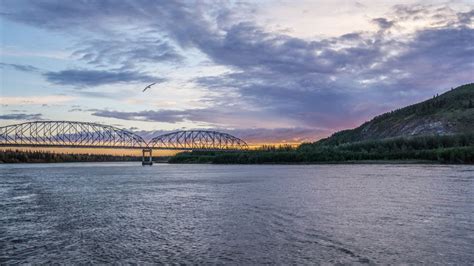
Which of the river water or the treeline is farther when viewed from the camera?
the treeline

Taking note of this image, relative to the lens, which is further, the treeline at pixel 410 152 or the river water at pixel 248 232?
the treeline at pixel 410 152

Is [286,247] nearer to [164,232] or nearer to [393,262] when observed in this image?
[393,262]

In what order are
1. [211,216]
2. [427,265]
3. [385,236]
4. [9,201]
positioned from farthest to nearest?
[9,201] → [211,216] → [385,236] → [427,265]

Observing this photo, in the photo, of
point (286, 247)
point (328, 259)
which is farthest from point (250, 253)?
point (328, 259)

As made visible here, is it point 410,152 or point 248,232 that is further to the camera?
point 410,152

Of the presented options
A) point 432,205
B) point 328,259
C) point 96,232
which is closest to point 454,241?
point 328,259

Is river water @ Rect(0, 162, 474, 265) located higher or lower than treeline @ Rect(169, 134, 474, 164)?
lower

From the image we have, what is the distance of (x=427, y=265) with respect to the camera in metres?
16.2

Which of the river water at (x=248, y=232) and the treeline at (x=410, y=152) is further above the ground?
the treeline at (x=410, y=152)

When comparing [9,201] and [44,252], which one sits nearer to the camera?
[44,252]

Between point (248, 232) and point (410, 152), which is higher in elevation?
point (410, 152)

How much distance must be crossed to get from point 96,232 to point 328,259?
13237 mm

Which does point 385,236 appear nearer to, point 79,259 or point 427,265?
point 427,265

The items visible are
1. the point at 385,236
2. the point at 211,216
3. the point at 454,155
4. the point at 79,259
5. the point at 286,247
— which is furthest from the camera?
the point at 454,155
